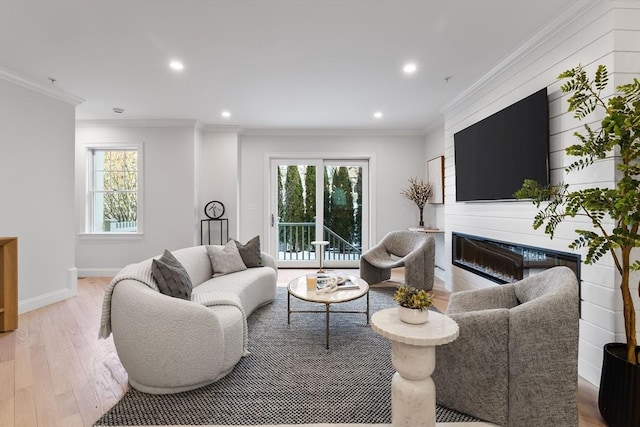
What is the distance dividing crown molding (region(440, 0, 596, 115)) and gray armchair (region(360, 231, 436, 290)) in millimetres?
1920

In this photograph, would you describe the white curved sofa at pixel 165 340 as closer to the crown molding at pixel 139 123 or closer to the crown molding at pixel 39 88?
the crown molding at pixel 39 88

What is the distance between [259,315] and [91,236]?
371 cm

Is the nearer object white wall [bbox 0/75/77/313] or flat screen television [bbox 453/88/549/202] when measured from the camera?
flat screen television [bbox 453/88/549/202]

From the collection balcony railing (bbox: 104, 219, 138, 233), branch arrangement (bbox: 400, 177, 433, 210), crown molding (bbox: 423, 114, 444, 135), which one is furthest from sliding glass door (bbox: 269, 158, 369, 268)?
balcony railing (bbox: 104, 219, 138, 233)

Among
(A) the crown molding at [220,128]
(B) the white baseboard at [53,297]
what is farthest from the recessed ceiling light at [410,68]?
(B) the white baseboard at [53,297]

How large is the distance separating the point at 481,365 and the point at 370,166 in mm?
4377

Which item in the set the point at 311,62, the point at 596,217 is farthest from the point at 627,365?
the point at 311,62

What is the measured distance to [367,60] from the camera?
9.59ft

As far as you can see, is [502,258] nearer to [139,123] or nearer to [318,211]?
[318,211]

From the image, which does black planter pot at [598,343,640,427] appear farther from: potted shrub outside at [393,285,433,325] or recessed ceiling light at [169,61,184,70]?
recessed ceiling light at [169,61,184,70]

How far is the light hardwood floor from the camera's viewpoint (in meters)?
1.79

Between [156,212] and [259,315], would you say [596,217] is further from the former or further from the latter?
[156,212]

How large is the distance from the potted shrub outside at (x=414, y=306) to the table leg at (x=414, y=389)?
130 mm

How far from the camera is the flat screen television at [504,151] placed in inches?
97.1
